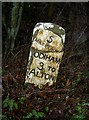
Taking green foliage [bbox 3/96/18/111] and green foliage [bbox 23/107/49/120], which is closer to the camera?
green foliage [bbox 23/107/49/120]

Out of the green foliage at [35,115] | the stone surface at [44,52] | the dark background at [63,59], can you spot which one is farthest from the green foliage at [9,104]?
the stone surface at [44,52]

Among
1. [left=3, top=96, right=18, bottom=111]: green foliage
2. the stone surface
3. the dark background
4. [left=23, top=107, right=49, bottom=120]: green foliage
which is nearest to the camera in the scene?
[left=23, top=107, right=49, bottom=120]: green foliage

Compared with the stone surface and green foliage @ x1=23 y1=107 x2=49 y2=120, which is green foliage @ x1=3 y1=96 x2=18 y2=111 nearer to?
green foliage @ x1=23 y1=107 x2=49 y2=120

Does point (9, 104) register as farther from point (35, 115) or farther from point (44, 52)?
point (44, 52)

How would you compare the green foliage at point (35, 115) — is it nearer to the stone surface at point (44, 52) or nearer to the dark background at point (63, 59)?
the dark background at point (63, 59)

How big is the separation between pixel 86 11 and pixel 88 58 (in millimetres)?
1603

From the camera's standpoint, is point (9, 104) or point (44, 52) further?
point (44, 52)

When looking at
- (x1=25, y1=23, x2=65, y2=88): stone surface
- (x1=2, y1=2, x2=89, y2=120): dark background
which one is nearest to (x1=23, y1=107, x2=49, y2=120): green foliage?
(x1=2, y1=2, x2=89, y2=120): dark background

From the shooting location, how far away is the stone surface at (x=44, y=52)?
18.7 feet

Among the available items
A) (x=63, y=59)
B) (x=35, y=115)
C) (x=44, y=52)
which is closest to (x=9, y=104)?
(x=35, y=115)

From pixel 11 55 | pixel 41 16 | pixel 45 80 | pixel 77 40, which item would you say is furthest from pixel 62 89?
pixel 41 16

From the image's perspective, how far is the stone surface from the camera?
18.7 ft

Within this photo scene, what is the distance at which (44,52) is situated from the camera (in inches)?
225

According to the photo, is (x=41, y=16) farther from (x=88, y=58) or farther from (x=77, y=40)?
(x=88, y=58)
